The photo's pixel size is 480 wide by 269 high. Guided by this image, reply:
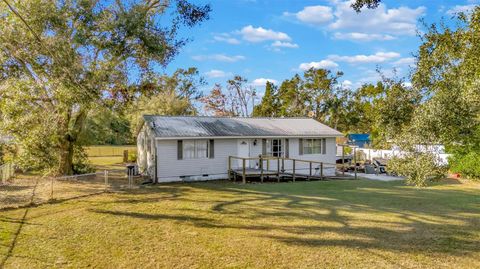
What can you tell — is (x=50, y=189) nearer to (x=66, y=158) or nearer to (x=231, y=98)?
(x=66, y=158)

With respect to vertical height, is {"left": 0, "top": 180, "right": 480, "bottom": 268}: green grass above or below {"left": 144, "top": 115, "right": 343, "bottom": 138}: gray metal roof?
below

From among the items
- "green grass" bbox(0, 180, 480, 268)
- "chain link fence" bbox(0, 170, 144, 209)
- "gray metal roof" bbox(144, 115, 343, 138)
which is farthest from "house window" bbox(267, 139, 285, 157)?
"chain link fence" bbox(0, 170, 144, 209)

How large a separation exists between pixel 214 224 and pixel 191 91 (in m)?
37.8

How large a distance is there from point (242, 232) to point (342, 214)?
4.12 metres

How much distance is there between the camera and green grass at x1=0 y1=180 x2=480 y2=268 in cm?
728

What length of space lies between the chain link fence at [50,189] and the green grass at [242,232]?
908mm

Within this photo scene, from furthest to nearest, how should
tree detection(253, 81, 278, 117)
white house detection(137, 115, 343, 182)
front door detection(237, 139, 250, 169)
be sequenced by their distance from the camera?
tree detection(253, 81, 278, 117)
front door detection(237, 139, 250, 169)
white house detection(137, 115, 343, 182)

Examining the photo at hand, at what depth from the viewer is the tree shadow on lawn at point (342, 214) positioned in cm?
884

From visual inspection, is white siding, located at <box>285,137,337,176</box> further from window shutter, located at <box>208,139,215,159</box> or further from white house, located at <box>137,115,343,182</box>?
window shutter, located at <box>208,139,215,159</box>

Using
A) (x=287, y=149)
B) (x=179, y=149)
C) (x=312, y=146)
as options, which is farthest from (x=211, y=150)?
(x=312, y=146)

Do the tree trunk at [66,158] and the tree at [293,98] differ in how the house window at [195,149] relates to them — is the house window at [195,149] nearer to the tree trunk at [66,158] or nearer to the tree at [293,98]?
the tree trunk at [66,158]

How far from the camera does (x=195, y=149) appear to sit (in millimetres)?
19891

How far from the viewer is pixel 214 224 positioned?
1009cm

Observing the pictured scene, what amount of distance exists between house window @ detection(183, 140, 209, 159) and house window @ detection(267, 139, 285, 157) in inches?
167
